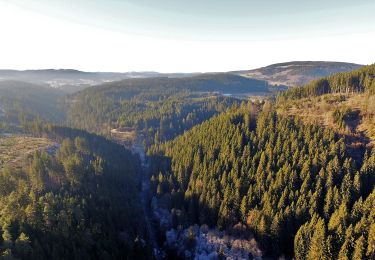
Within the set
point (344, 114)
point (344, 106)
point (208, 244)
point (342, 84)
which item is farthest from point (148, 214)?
point (342, 84)

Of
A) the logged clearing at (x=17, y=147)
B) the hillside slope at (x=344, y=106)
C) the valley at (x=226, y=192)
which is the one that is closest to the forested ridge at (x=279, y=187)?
the valley at (x=226, y=192)

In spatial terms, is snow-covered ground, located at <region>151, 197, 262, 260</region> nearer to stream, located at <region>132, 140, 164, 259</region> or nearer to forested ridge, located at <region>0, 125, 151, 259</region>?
stream, located at <region>132, 140, 164, 259</region>

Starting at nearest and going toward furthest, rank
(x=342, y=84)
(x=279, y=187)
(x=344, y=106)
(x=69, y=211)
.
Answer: (x=69, y=211) < (x=279, y=187) < (x=344, y=106) < (x=342, y=84)

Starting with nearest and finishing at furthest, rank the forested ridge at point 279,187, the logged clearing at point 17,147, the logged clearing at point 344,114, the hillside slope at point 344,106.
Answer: the forested ridge at point 279,187, the logged clearing at point 344,114, the hillside slope at point 344,106, the logged clearing at point 17,147

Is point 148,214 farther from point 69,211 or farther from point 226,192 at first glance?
point 69,211

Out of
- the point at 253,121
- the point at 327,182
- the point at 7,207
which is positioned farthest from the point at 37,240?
the point at 253,121

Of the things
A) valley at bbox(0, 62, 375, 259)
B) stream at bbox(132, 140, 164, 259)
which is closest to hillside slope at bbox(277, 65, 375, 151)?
valley at bbox(0, 62, 375, 259)

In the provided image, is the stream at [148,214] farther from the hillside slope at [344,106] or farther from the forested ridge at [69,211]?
the hillside slope at [344,106]
